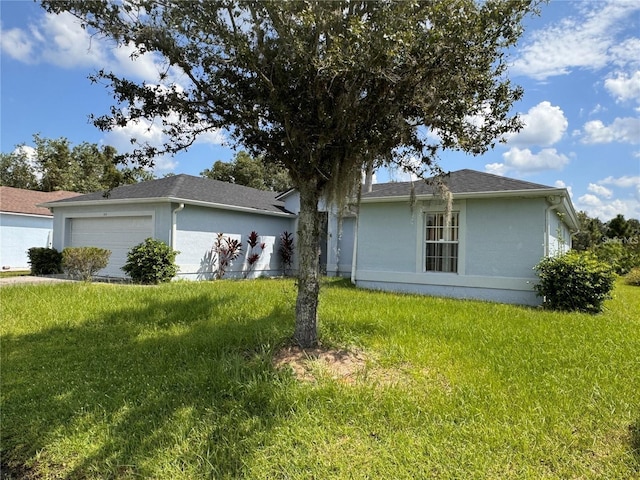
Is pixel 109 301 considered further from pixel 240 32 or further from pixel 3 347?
pixel 240 32

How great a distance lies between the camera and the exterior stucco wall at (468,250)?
29.8ft

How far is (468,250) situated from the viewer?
9773 mm

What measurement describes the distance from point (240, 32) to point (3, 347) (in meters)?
5.14

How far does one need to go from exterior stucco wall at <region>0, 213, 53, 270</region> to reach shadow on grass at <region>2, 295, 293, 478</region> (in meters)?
15.3

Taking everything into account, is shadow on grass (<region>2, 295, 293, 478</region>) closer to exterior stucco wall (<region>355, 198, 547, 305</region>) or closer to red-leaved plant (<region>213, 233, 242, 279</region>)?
exterior stucco wall (<region>355, 198, 547, 305</region>)

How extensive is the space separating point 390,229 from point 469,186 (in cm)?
241

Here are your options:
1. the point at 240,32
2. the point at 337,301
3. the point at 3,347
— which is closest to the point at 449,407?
the point at 240,32

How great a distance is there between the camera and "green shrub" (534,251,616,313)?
7.82 m

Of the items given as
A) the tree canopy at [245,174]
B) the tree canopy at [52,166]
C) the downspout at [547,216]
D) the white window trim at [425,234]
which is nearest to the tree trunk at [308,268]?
the white window trim at [425,234]

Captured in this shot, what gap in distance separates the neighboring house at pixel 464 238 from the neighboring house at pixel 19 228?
1539cm

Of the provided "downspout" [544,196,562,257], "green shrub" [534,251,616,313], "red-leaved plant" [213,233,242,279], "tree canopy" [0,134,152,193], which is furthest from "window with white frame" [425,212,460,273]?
"tree canopy" [0,134,152,193]

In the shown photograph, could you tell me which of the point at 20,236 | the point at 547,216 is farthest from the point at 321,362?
the point at 20,236

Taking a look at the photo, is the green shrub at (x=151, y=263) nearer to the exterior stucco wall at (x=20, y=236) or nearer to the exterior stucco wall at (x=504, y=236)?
the exterior stucco wall at (x=504, y=236)

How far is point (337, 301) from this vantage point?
762 cm
